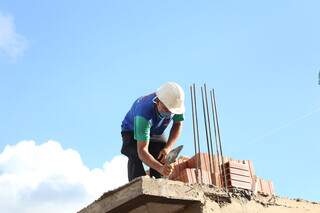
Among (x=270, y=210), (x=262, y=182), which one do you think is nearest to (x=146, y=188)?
(x=270, y=210)

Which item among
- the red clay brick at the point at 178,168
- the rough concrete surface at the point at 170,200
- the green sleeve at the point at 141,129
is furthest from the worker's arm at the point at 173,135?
the red clay brick at the point at 178,168

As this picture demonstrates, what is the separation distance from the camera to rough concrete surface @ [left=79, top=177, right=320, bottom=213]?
3357 millimetres

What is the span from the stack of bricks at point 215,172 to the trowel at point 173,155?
687mm

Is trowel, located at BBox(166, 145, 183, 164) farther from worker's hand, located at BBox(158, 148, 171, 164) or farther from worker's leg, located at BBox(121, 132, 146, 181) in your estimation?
worker's leg, located at BBox(121, 132, 146, 181)

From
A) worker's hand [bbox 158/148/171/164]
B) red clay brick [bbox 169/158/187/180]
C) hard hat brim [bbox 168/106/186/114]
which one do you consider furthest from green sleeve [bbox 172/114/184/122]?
red clay brick [bbox 169/158/187/180]

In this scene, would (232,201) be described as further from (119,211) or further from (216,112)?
(216,112)

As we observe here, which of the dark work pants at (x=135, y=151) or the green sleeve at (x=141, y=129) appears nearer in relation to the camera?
the green sleeve at (x=141, y=129)

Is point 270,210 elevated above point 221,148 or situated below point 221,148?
below

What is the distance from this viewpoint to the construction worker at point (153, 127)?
4020 mm

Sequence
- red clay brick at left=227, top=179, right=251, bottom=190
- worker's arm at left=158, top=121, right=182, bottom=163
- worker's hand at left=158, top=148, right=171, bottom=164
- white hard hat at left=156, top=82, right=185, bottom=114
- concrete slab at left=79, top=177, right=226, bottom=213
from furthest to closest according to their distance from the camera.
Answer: red clay brick at left=227, top=179, right=251, bottom=190 < worker's arm at left=158, top=121, right=182, bottom=163 < worker's hand at left=158, top=148, right=171, bottom=164 < white hard hat at left=156, top=82, right=185, bottom=114 < concrete slab at left=79, top=177, right=226, bottom=213

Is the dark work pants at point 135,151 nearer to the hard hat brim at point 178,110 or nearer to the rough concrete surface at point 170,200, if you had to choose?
the hard hat brim at point 178,110

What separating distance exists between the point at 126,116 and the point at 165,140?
405 mm

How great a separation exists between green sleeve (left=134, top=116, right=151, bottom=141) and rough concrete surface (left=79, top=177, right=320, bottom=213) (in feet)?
2.04

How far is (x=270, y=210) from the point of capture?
385 cm
